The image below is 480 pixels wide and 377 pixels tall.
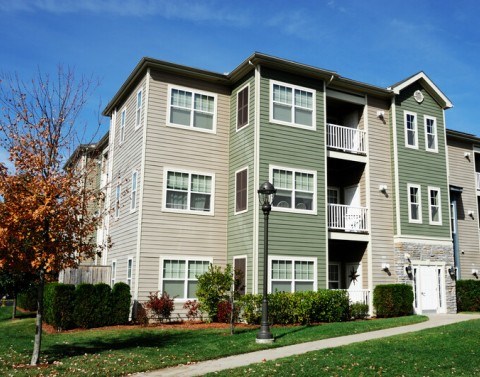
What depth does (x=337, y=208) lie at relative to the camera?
21.1 meters

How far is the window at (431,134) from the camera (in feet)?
77.1

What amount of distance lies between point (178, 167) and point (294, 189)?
15.4 ft

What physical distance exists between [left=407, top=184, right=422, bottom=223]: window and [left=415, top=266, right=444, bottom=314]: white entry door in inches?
86.1

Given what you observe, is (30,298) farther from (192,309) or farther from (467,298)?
(467,298)

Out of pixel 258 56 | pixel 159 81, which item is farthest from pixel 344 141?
pixel 159 81

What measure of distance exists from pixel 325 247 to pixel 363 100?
7.16 metres

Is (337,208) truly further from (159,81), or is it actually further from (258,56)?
(159,81)

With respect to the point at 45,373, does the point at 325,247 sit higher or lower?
higher

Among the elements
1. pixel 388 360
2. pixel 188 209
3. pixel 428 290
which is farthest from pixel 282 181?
pixel 388 360

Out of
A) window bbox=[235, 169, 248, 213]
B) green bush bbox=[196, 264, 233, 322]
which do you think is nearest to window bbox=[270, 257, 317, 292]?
green bush bbox=[196, 264, 233, 322]

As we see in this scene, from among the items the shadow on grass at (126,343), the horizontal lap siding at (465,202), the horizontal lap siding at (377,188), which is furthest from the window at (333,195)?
the shadow on grass at (126,343)

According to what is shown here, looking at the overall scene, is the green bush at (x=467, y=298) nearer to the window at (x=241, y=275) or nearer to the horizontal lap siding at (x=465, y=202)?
the horizontal lap siding at (x=465, y=202)

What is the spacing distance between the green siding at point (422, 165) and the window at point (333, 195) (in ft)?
9.22

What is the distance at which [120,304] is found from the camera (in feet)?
56.8
